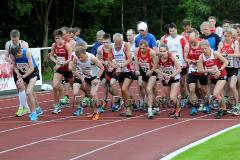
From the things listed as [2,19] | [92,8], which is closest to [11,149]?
[2,19]

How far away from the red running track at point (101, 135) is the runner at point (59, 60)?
542 mm

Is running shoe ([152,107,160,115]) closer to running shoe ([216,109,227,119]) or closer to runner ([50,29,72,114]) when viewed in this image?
running shoe ([216,109,227,119])

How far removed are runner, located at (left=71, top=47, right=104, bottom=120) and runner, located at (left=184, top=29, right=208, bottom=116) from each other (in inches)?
88.1

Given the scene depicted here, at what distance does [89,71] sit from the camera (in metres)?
16.7

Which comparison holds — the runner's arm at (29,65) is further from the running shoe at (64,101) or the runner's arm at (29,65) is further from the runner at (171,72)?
the runner at (171,72)

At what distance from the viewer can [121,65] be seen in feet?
56.5

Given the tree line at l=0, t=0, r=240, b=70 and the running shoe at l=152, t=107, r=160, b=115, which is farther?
the tree line at l=0, t=0, r=240, b=70

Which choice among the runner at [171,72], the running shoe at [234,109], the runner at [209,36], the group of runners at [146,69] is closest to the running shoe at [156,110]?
the group of runners at [146,69]

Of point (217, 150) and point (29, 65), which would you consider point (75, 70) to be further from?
point (217, 150)

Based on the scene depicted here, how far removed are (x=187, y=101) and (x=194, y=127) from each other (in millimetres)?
3734

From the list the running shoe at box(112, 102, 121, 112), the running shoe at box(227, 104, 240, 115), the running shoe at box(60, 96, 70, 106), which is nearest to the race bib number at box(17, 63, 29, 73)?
the running shoe at box(60, 96, 70, 106)

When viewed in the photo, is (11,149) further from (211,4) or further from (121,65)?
(211,4)

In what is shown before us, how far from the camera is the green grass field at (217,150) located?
34.8 ft

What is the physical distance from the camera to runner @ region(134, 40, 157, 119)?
16.3 meters
